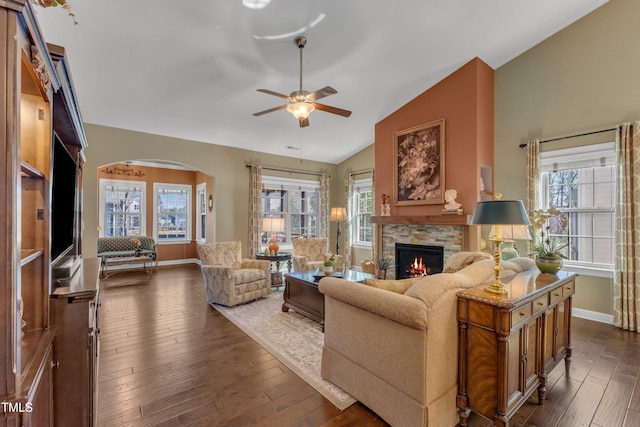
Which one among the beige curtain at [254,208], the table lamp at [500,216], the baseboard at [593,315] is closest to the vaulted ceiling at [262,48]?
the beige curtain at [254,208]

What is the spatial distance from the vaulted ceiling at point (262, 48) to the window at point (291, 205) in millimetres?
2195

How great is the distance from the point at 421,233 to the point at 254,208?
3666 mm

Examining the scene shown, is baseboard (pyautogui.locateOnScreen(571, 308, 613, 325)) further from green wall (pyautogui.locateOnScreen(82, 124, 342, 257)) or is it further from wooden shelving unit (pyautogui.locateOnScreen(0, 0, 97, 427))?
green wall (pyautogui.locateOnScreen(82, 124, 342, 257))

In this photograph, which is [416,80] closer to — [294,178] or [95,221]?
[294,178]

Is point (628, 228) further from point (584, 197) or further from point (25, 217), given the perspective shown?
point (25, 217)

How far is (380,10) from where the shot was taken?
3215 millimetres

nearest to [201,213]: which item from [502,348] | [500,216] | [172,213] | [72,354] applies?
[172,213]

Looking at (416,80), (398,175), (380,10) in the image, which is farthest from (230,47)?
(398,175)

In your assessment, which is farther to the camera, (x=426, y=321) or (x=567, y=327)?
(x=567, y=327)

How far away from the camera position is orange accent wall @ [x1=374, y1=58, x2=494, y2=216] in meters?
4.38

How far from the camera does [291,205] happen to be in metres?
7.62

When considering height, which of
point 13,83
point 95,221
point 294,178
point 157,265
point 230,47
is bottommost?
point 157,265

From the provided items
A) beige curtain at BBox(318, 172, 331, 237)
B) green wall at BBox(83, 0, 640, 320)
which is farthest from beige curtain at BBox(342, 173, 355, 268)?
green wall at BBox(83, 0, 640, 320)

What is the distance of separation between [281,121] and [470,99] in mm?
3250
